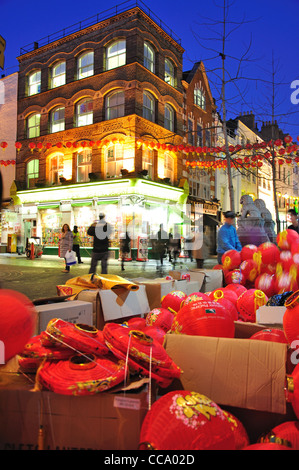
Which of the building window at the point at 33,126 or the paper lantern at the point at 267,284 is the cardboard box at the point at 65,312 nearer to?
the paper lantern at the point at 267,284

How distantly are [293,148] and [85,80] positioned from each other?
13.1 m

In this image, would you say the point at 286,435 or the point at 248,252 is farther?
the point at 248,252

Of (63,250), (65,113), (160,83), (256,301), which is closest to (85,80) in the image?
(65,113)

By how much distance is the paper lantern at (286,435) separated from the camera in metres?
1.61

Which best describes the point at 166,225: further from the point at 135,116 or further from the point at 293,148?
the point at 293,148

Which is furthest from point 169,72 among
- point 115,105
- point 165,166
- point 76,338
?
point 76,338

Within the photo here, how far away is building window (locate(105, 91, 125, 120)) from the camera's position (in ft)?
63.8

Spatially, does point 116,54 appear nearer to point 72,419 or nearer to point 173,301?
point 173,301

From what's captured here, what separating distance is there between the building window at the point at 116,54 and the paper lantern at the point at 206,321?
20.0 m

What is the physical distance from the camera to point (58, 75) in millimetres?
22156

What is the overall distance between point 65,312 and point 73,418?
55.0 inches

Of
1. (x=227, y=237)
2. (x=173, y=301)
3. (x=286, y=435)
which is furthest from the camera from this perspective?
(x=227, y=237)

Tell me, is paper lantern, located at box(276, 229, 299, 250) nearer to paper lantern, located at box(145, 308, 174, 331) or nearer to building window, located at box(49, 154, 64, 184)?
paper lantern, located at box(145, 308, 174, 331)

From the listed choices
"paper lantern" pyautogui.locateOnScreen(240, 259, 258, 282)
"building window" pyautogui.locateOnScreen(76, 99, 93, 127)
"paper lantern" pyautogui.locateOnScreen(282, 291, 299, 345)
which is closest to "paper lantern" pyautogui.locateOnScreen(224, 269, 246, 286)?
"paper lantern" pyautogui.locateOnScreen(240, 259, 258, 282)
